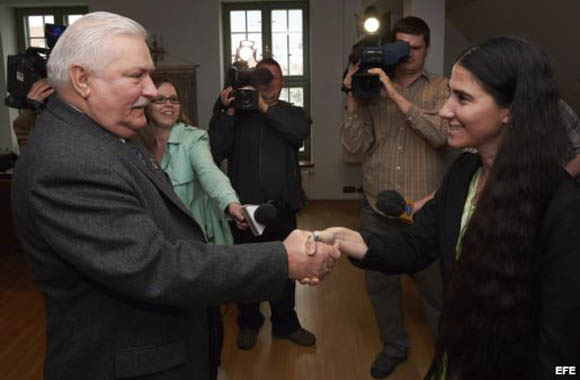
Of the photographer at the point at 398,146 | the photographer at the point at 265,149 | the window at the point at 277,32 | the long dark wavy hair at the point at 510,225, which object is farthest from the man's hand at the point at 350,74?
the window at the point at 277,32

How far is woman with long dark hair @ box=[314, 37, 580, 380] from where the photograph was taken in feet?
3.86

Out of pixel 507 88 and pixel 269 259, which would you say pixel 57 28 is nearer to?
pixel 269 259

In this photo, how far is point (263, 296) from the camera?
3.99 feet

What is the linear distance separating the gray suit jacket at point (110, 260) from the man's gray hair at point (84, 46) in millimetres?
87

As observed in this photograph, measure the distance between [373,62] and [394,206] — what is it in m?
0.74

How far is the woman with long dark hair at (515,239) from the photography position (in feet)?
3.86

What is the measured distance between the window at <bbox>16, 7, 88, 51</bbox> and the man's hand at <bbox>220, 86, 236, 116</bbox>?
5.37 meters

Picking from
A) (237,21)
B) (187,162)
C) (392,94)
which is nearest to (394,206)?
(392,94)

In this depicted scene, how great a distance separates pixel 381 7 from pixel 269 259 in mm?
4440

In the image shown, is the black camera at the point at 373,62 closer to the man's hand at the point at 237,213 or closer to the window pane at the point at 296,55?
the man's hand at the point at 237,213

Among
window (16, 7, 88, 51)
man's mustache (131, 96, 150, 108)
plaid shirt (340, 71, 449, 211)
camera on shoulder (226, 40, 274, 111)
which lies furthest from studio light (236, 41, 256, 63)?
window (16, 7, 88, 51)

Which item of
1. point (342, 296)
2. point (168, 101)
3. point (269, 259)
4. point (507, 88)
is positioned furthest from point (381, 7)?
point (269, 259)

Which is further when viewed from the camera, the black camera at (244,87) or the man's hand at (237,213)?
the black camera at (244,87)

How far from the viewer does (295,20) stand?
7.16 meters
